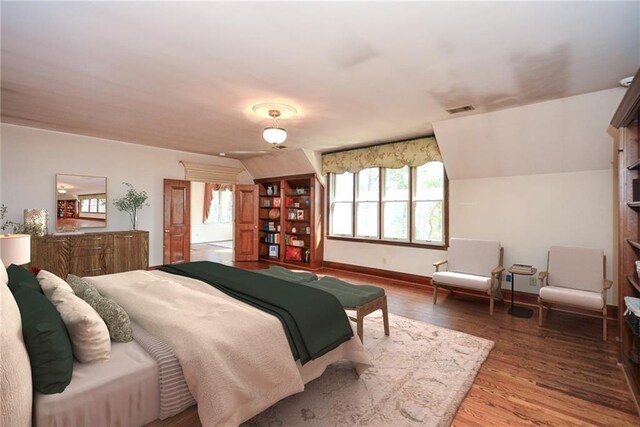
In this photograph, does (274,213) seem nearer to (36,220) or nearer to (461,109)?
(36,220)

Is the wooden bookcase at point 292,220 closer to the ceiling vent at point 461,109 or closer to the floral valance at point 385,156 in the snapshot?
the floral valance at point 385,156

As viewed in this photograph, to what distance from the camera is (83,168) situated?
5.26 meters

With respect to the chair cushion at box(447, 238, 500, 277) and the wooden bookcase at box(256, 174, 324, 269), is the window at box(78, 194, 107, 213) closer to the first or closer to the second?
the wooden bookcase at box(256, 174, 324, 269)

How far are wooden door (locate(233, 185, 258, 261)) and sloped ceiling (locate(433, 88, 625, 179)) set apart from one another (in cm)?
449

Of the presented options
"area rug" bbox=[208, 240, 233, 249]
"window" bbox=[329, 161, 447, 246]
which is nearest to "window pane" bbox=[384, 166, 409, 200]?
"window" bbox=[329, 161, 447, 246]

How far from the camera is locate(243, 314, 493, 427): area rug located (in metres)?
1.94

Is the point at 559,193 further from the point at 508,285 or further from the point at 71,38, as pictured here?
the point at 71,38

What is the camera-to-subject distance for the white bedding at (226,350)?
1.51 meters

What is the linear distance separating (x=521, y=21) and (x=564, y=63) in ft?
2.95

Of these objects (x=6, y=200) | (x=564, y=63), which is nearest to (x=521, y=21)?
(x=564, y=63)

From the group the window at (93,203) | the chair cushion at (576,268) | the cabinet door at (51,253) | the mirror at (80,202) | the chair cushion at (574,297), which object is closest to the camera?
the chair cushion at (574,297)

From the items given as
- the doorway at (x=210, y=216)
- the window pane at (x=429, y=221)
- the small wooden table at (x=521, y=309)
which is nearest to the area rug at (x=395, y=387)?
the small wooden table at (x=521, y=309)

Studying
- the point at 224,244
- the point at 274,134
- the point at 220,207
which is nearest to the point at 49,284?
the point at 274,134

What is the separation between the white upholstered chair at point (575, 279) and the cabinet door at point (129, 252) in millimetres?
5864
